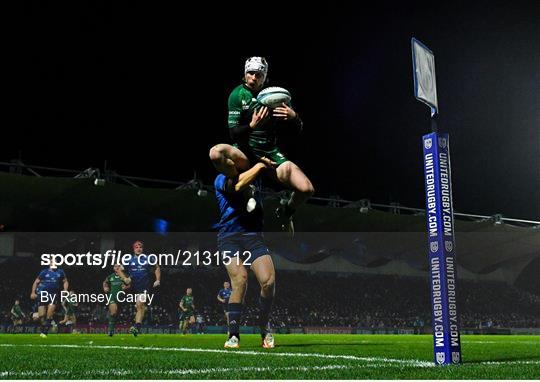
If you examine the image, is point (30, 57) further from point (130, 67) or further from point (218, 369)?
point (218, 369)

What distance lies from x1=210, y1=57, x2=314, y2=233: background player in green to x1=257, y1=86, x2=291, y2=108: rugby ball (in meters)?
0.06

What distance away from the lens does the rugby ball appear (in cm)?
599

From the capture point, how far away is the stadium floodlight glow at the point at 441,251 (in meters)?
4.40

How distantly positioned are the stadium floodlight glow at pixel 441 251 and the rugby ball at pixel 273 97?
1740 mm

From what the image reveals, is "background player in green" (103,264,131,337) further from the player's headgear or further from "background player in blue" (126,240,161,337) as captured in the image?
the player's headgear

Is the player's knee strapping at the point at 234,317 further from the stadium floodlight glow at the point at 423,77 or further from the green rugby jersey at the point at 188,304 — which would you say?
the green rugby jersey at the point at 188,304

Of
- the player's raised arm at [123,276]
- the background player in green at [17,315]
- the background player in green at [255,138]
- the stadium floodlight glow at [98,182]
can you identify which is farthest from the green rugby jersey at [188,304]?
the background player in green at [255,138]

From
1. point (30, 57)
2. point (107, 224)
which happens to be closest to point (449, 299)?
point (30, 57)

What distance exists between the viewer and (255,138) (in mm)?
6383

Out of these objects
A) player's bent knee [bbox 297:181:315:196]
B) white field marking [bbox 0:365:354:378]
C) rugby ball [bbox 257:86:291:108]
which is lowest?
white field marking [bbox 0:365:354:378]

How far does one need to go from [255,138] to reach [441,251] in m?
2.54

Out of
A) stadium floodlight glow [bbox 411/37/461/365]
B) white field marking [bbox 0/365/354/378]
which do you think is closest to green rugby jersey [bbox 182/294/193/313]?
white field marking [bbox 0/365/354/378]

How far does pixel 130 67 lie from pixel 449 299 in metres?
26.2

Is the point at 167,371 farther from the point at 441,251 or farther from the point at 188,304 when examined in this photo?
the point at 188,304
